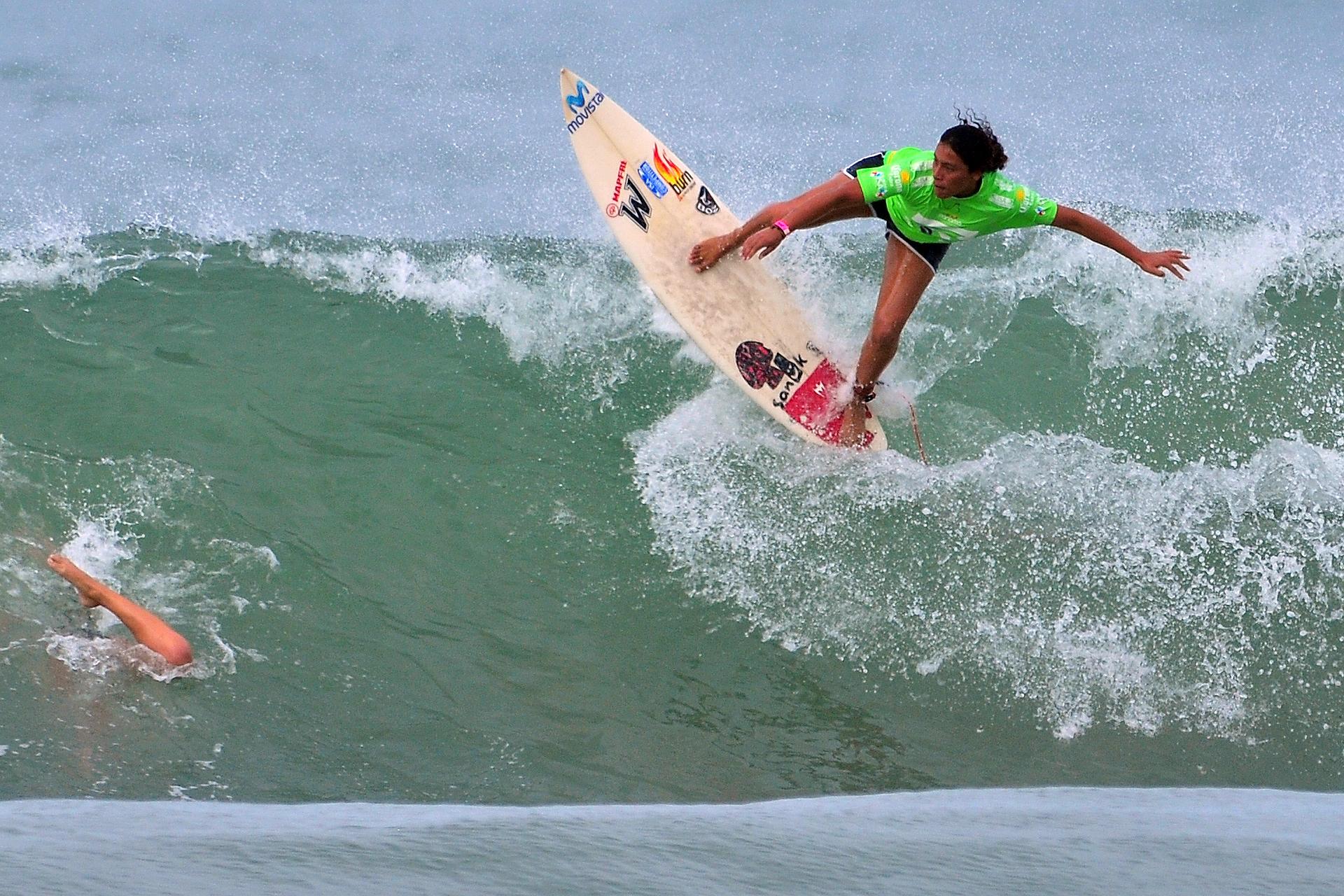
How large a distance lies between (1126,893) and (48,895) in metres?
2.10

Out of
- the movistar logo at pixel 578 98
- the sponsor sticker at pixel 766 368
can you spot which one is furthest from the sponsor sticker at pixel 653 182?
the sponsor sticker at pixel 766 368

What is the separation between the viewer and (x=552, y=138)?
9672mm

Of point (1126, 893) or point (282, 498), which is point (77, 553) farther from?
point (1126, 893)

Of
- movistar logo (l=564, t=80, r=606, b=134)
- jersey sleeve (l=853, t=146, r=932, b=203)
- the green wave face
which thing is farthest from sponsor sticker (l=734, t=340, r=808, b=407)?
movistar logo (l=564, t=80, r=606, b=134)

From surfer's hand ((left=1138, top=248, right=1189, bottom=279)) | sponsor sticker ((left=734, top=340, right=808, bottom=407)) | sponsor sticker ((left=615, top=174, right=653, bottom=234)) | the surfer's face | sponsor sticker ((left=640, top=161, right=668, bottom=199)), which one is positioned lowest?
sponsor sticker ((left=734, top=340, right=808, bottom=407))

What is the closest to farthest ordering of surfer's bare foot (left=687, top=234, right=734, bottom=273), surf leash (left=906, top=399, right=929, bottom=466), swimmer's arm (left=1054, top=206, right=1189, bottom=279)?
1. swimmer's arm (left=1054, top=206, right=1189, bottom=279)
2. surf leash (left=906, top=399, right=929, bottom=466)
3. surfer's bare foot (left=687, top=234, right=734, bottom=273)

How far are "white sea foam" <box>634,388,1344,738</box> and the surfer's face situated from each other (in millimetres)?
1453

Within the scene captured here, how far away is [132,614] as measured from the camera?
5004 millimetres

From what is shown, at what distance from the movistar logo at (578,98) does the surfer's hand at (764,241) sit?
1.33 meters

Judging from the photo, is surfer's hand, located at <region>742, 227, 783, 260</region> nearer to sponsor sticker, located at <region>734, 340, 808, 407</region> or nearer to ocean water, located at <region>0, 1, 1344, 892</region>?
sponsor sticker, located at <region>734, 340, 808, 407</region>

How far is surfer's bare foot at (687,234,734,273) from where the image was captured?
257 inches

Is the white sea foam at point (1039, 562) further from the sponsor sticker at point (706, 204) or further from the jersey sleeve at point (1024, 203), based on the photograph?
the jersey sleeve at point (1024, 203)

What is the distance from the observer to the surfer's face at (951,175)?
207 inches

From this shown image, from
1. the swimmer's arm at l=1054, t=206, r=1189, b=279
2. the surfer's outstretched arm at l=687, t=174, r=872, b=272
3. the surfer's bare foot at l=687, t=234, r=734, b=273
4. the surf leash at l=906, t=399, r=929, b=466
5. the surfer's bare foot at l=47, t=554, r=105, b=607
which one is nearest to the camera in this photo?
the surfer's bare foot at l=47, t=554, r=105, b=607
